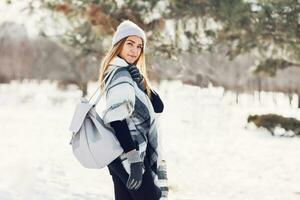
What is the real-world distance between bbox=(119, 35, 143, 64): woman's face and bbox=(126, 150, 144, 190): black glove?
51 centimetres

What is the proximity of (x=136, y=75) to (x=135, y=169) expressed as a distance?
49cm

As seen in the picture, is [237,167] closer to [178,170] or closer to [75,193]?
[178,170]

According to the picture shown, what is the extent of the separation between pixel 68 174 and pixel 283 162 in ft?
15.3

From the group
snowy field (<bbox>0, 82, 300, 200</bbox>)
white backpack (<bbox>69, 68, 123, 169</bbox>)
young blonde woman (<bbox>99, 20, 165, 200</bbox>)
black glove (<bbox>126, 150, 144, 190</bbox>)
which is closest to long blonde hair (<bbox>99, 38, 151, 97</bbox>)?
young blonde woman (<bbox>99, 20, 165, 200</bbox>)

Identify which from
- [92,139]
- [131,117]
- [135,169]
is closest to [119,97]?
[131,117]

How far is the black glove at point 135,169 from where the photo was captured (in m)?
2.83

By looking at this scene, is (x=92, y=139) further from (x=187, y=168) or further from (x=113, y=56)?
(x=187, y=168)

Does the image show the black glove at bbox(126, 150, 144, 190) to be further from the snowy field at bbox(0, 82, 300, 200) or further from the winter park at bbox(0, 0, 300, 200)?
the snowy field at bbox(0, 82, 300, 200)

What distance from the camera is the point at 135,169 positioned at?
2.83m

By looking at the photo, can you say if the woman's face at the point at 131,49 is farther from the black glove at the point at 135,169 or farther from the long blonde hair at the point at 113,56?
the black glove at the point at 135,169

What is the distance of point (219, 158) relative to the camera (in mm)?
12297

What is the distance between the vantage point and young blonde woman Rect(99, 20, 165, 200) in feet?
9.32

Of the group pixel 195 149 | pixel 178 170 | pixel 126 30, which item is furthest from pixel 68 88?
pixel 126 30

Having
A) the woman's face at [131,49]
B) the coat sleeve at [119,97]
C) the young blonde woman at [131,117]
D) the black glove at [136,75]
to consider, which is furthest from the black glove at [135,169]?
the woman's face at [131,49]
